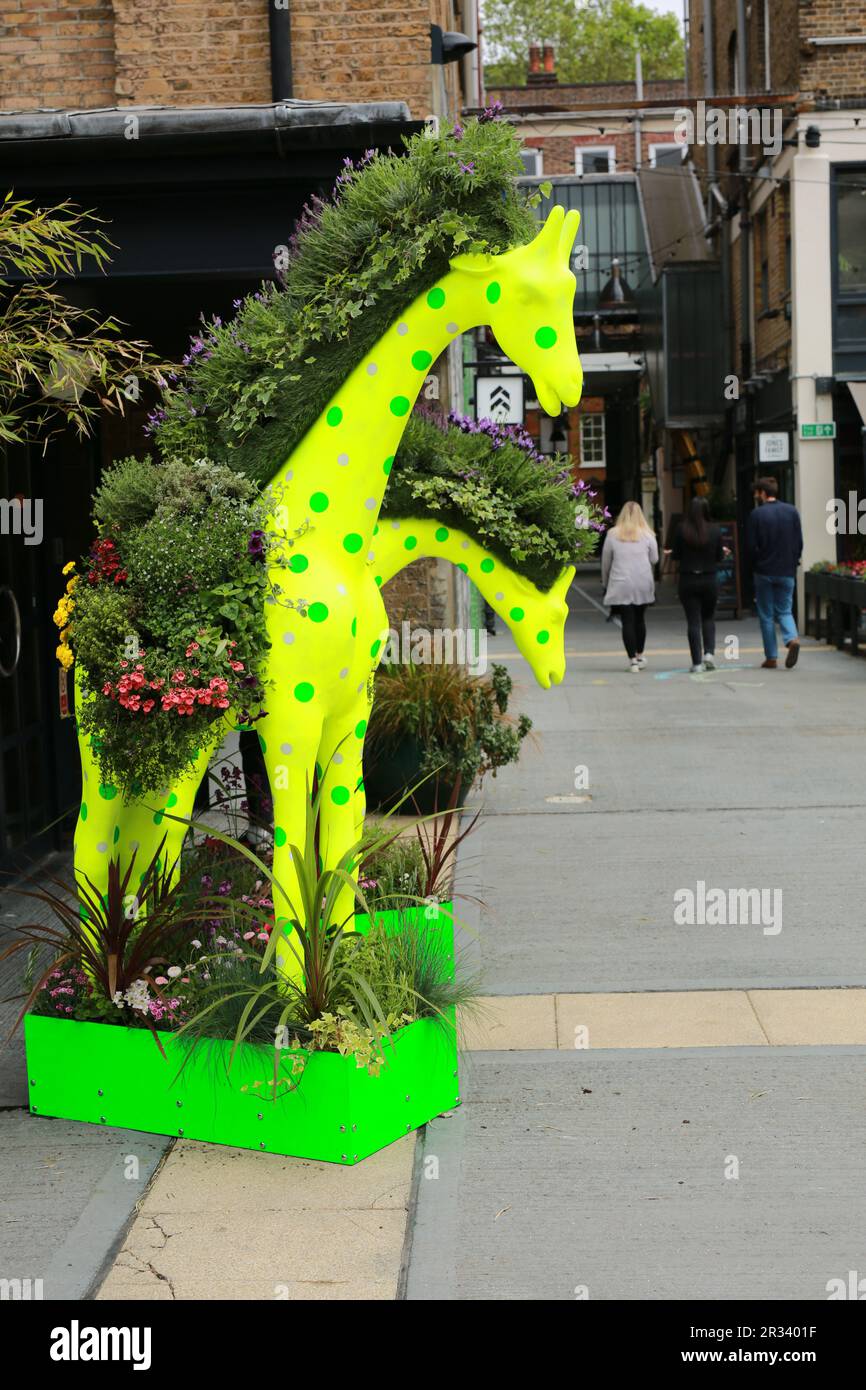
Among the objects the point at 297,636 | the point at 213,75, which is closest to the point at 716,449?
the point at 213,75

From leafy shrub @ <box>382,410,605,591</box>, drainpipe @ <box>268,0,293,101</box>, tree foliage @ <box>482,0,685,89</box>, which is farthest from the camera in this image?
tree foliage @ <box>482,0,685,89</box>

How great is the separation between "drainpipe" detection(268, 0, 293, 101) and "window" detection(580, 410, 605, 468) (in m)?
44.0

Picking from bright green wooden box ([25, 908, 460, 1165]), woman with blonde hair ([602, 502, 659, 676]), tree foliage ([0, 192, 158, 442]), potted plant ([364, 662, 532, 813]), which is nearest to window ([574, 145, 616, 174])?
woman with blonde hair ([602, 502, 659, 676])

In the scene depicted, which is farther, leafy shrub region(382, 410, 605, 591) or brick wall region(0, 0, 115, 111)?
brick wall region(0, 0, 115, 111)

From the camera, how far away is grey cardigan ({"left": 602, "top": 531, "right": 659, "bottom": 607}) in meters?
16.5

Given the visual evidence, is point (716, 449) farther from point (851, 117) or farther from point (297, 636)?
point (297, 636)

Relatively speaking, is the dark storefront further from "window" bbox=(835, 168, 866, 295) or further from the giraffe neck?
"window" bbox=(835, 168, 866, 295)

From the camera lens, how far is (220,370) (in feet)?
16.4

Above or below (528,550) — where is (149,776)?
below

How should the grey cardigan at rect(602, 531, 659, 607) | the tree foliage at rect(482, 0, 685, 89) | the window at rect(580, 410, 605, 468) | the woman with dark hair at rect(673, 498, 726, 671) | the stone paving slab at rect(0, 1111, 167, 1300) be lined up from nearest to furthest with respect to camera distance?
the stone paving slab at rect(0, 1111, 167, 1300), the woman with dark hair at rect(673, 498, 726, 671), the grey cardigan at rect(602, 531, 659, 607), the window at rect(580, 410, 605, 468), the tree foliage at rect(482, 0, 685, 89)

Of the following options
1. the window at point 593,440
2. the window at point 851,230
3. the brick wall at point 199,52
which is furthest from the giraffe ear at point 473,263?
the window at point 593,440

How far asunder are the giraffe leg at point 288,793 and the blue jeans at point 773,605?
12566 mm

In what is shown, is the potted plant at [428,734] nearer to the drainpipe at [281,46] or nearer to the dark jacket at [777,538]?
the drainpipe at [281,46]

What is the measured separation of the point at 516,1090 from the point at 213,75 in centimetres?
716
